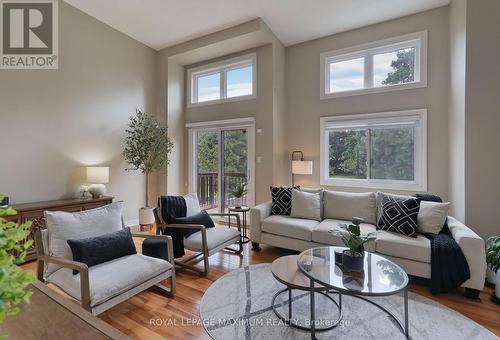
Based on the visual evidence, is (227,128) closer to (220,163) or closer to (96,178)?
(220,163)

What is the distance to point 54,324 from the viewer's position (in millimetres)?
1039

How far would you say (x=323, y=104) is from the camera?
4570mm

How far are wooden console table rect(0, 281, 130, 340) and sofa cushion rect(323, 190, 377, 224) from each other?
10.4 feet

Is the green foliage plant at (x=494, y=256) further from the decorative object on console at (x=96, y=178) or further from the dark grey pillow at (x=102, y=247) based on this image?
the decorative object on console at (x=96, y=178)

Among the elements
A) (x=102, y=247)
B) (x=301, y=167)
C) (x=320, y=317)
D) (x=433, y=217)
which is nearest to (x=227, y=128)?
(x=301, y=167)

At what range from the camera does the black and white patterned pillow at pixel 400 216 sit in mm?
2865

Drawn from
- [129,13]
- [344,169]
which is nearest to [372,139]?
[344,169]

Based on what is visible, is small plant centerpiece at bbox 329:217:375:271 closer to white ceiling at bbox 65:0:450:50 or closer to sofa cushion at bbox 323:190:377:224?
sofa cushion at bbox 323:190:377:224

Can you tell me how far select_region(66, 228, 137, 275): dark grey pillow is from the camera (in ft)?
6.63

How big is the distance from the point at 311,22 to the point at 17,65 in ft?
15.1

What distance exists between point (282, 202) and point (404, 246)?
1697 mm

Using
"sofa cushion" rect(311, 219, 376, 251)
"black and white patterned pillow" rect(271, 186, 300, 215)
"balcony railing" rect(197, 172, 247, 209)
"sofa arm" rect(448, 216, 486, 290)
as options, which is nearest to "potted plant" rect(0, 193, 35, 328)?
"sofa cushion" rect(311, 219, 376, 251)

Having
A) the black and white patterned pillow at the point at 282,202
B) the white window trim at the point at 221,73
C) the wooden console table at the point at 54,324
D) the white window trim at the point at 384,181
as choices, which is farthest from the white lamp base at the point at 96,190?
the white window trim at the point at 384,181

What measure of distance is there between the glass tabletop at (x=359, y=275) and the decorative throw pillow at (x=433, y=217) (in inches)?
41.2
